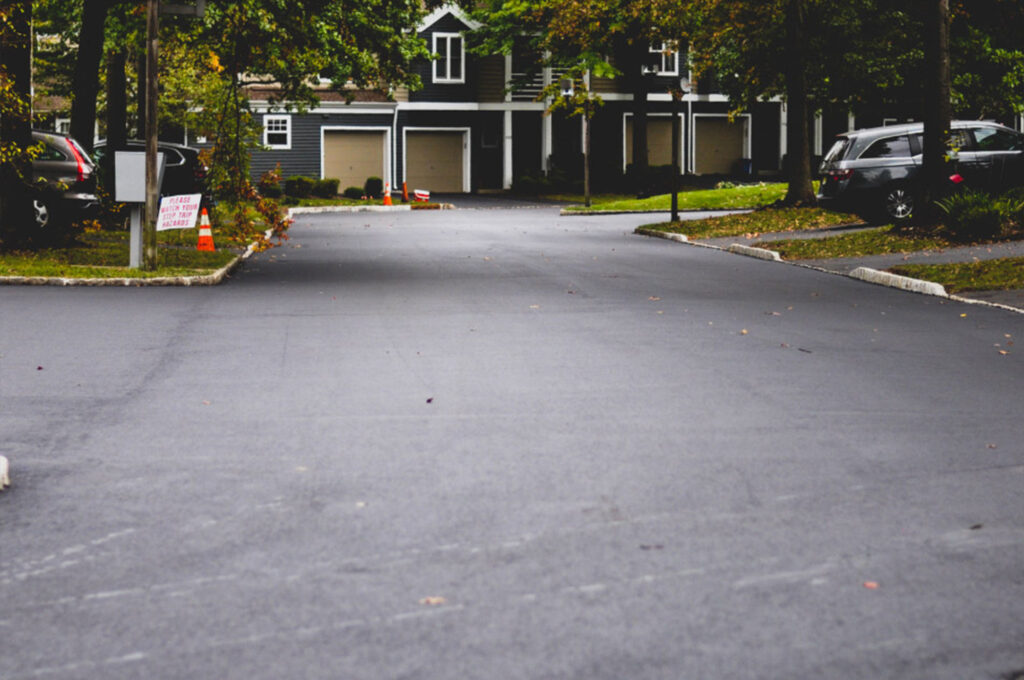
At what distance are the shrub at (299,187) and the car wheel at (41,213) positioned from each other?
27.3 m

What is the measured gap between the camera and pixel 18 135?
20922mm

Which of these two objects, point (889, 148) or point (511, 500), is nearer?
point (511, 500)

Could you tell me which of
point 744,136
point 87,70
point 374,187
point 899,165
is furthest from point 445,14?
point 899,165

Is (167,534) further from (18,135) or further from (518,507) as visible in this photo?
(18,135)

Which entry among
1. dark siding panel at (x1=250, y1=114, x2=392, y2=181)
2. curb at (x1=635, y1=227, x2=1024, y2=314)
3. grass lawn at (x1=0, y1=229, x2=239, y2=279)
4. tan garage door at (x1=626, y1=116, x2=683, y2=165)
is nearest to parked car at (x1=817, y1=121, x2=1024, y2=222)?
curb at (x1=635, y1=227, x2=1024, y2=314)

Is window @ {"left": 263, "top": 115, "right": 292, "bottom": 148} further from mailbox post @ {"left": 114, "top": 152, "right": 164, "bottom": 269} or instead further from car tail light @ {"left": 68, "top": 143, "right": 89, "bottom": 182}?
mailbox post @ {"left": 114, "top": 152, "right": 164, "bottom": 269}

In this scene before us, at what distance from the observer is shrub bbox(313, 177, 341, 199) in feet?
168

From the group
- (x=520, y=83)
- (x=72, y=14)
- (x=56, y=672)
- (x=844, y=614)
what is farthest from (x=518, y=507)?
(x=520, y=83)

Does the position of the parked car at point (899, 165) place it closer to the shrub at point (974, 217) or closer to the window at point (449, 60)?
the shrub at point (974, 217)

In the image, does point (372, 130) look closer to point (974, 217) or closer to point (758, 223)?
point (758, 223)

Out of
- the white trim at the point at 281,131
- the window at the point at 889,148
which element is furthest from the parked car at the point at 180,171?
the white trim at the point at 281,131

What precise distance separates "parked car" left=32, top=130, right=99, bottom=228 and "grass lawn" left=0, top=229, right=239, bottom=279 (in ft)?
1.93

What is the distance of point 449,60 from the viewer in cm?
5878

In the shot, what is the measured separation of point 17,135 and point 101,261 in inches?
90.2
